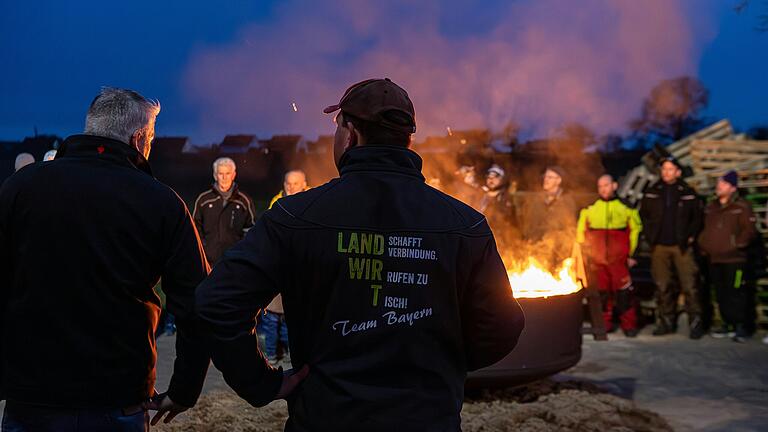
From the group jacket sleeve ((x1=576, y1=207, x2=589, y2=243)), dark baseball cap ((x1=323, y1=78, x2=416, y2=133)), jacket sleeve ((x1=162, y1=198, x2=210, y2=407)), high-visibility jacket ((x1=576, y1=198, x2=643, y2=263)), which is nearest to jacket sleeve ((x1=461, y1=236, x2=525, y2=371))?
dark baseball cap ((x1=323, y1=78, x2=416, y2=133))

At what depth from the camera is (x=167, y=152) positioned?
17719mm

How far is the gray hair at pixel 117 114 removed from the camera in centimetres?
256

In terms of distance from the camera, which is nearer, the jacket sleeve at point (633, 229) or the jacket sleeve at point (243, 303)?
the jacket sleeve at point (243, 303)

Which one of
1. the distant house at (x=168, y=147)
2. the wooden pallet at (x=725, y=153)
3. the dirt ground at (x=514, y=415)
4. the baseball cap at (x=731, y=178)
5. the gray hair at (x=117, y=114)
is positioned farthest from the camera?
the distant house at (x=168, y=147)

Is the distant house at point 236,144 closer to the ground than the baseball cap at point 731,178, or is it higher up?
higher up

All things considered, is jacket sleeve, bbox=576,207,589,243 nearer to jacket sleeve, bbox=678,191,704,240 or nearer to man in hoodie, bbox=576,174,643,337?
man in hoodie, bbox=576,174,643,337

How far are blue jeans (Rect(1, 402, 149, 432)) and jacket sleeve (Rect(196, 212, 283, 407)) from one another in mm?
601

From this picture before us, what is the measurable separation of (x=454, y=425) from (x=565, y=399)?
420cm

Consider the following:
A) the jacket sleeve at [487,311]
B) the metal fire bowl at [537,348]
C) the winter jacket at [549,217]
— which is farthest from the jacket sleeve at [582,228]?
the jacket sleeve at [487,311]

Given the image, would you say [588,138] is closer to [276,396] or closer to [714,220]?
[714,220]

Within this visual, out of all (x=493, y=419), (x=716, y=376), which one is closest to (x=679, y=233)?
(x=716, y=376)

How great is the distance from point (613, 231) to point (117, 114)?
335 inches

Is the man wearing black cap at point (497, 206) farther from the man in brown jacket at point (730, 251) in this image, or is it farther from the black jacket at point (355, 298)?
the black jacket at point (355, 298)

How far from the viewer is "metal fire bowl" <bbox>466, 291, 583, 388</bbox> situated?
5754 mm
